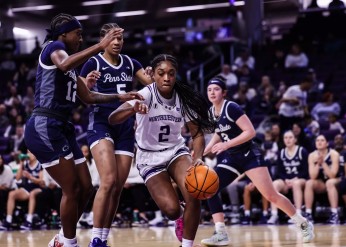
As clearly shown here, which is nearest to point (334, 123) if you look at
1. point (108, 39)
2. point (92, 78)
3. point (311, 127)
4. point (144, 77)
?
point (311, 127)

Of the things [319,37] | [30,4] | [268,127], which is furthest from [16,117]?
[30,4]

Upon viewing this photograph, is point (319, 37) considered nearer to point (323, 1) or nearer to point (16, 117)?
point (323, 1)

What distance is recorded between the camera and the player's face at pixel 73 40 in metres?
5.93

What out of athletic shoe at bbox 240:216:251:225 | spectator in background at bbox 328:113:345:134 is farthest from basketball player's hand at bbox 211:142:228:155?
spectator in background at bbox 328:113:345:134

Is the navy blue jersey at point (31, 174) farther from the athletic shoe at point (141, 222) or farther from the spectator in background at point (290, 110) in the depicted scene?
the spectator in background at point (290, 110)

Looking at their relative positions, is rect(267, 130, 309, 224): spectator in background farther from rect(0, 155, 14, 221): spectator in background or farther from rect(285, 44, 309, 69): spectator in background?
rect(285, 44, 309, 69): spectator in background

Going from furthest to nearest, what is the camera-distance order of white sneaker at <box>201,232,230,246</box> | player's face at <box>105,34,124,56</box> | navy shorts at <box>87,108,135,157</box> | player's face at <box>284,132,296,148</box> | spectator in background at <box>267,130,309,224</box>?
player's face at <box>284,132,296,148</box>
spectator in background at <box>267,130,309,224</box>
white sneaker at <box>201,232,230,246</box>
player's face at <box>105,34,124,56</box>
navy shorts at <box>87,108,135,157</box>

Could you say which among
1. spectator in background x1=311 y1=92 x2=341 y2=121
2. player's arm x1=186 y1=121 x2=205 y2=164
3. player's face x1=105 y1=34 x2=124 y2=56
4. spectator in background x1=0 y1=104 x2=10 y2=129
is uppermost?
spectator in background x1=0 y1=104 x2=10 y2=129

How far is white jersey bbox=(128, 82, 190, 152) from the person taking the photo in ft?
19.6

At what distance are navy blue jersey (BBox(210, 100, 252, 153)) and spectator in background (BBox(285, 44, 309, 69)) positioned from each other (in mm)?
9908

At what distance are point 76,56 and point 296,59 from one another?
12903 millimetres

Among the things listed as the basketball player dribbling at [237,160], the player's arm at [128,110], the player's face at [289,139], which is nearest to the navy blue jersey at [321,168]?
the player's face at [289,139]

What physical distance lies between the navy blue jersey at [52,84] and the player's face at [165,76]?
755 millimetres

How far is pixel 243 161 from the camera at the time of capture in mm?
7988
